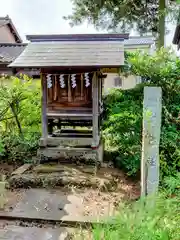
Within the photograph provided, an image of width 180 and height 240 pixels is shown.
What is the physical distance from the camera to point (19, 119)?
9.08 metres

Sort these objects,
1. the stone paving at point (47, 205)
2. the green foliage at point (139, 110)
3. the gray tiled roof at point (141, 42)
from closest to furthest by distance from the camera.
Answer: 1. the stone paving at point (47, 205)
2. the green foliage at point (139, 110)
3. the gray tiled roof at point (141, 42)

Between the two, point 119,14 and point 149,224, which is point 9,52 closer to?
point 119,14

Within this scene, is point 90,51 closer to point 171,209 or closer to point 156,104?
point 156,104

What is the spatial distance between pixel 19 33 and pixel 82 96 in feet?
73.5

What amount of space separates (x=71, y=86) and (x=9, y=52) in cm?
1048

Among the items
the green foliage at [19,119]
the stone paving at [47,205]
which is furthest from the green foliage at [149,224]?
the green foliage at [19,119]

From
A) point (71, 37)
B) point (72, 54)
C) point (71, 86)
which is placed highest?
point (71, 37)

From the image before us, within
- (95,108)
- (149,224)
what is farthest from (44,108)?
(149,224)

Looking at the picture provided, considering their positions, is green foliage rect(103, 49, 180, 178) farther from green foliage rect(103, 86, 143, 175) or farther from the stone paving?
the stone paving

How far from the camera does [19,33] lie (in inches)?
1115

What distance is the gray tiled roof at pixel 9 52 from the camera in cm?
1575

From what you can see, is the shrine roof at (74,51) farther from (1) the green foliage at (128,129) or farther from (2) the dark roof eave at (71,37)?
(1) the green foliage at (128,129)

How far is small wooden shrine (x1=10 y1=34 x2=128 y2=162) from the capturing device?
7680 millimetres

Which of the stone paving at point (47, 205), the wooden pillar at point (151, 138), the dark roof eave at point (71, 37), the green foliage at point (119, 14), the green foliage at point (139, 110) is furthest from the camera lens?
the green foliage at point (119, 14)
